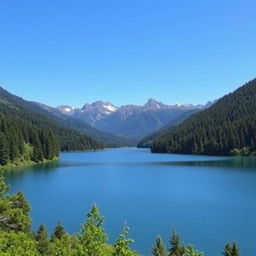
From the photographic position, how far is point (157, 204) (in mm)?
83375

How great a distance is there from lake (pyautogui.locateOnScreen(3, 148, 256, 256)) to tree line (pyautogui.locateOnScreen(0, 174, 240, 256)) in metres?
9.52

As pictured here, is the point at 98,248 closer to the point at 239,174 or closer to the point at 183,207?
the point at 183,207

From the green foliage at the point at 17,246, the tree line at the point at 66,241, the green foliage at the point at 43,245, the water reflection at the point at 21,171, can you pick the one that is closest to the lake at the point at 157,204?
the water reflection at the point at 21,171

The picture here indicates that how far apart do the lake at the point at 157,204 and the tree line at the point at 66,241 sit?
9.52m

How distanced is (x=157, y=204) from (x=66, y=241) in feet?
180

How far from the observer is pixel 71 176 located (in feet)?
463

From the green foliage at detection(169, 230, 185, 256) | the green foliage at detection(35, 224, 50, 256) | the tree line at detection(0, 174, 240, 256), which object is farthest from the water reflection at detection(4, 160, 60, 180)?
the green foliage at detection(169, 230, 185, 256)

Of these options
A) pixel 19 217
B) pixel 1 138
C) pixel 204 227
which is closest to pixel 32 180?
pixel 1 138

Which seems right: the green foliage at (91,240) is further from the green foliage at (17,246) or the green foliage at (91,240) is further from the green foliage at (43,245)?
the green foliage at (43,245)

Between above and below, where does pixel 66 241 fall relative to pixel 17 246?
below

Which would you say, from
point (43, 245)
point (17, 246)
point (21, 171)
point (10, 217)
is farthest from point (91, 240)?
point (21, 171)

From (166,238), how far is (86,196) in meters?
41.9

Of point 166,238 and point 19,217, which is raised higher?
point 19,217

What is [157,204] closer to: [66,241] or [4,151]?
[66,241]
